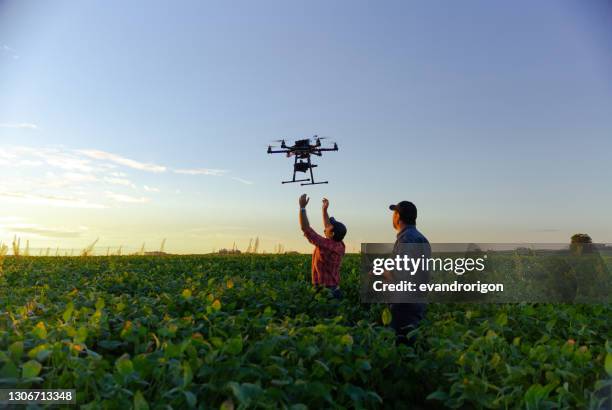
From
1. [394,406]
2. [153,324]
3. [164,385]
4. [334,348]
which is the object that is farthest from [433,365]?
[153,324]

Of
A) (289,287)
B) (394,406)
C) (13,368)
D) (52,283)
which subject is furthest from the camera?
(52,283)

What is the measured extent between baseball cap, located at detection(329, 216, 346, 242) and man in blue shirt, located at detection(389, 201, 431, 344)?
2591 mm

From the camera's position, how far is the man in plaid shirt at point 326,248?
8508 millimetres

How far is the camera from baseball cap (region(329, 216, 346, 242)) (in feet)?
29.7

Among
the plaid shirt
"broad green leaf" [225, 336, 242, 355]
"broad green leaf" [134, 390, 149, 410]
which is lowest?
"broad green leaf" [134, 390, 149, 410]

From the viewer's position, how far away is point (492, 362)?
11.8 ft

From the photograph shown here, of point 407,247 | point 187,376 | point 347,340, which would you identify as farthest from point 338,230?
point 187,376

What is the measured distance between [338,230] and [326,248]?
19.1 inches

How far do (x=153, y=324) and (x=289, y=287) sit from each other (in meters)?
3.12

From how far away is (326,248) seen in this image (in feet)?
28.6

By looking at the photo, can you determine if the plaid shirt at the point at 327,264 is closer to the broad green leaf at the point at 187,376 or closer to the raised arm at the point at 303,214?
the raised arm at the point at 303,214

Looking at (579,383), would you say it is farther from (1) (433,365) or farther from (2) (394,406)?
(2) (394,406)

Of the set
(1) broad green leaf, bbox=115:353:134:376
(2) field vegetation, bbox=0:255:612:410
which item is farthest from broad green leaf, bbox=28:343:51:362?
(1) broad green leaf, bbox=115:353:134:376

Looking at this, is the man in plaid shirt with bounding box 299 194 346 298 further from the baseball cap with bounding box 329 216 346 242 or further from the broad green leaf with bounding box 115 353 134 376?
the broad green leaf with bounding box 115 353 134 376
